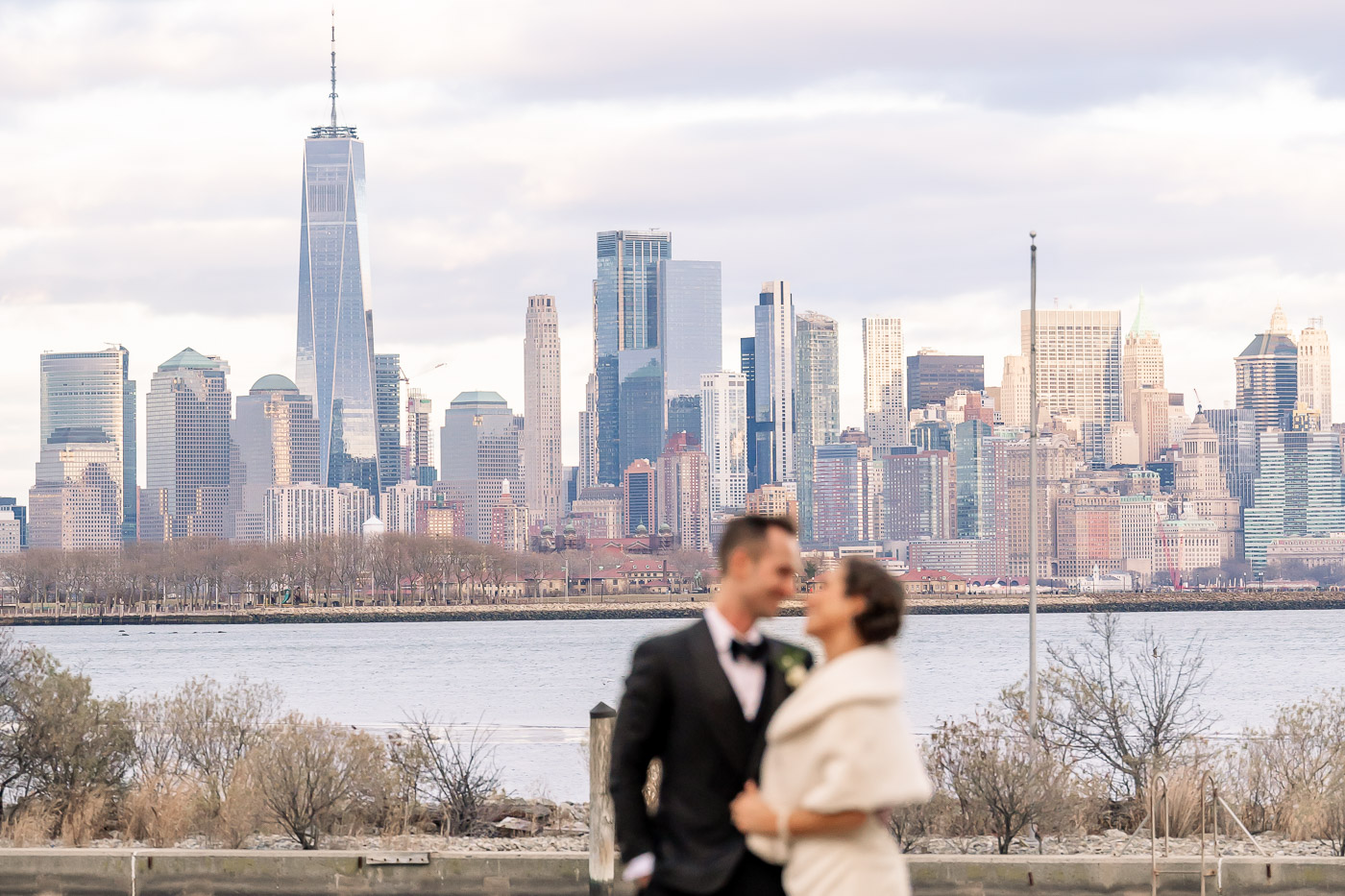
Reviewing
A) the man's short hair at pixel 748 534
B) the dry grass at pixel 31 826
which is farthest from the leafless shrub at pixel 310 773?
the man's short hair at pixel 748 534

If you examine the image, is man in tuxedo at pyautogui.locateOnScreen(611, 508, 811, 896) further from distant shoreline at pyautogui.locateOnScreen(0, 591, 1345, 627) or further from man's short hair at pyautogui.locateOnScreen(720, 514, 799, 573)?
distant shoreline at pyautogui.locateOnScreen(0, 591, 1345, 627)

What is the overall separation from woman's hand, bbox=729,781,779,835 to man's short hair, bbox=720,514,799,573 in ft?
2.22

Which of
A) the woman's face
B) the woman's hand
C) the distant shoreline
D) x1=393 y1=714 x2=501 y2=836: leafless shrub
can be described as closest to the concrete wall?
x1=393 y1=714 x2=501 y2=836: leafless shrub

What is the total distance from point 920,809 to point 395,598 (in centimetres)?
14713

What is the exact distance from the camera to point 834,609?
501cm

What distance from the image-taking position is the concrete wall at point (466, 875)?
11922 millimetres

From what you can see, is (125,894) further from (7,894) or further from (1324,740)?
(1324,740)

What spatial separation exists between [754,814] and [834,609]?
642 mm

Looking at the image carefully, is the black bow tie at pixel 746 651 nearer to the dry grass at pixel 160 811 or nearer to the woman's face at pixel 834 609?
the woman's face at pixel 834 609

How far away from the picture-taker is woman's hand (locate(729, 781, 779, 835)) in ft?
16.5

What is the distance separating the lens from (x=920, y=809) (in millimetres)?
14930

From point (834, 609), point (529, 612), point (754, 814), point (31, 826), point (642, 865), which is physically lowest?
point (529, 612)

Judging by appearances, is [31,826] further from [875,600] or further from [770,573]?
[875,600]

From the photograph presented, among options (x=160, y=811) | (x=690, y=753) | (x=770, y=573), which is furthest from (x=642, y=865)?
(x=160, y=811)
